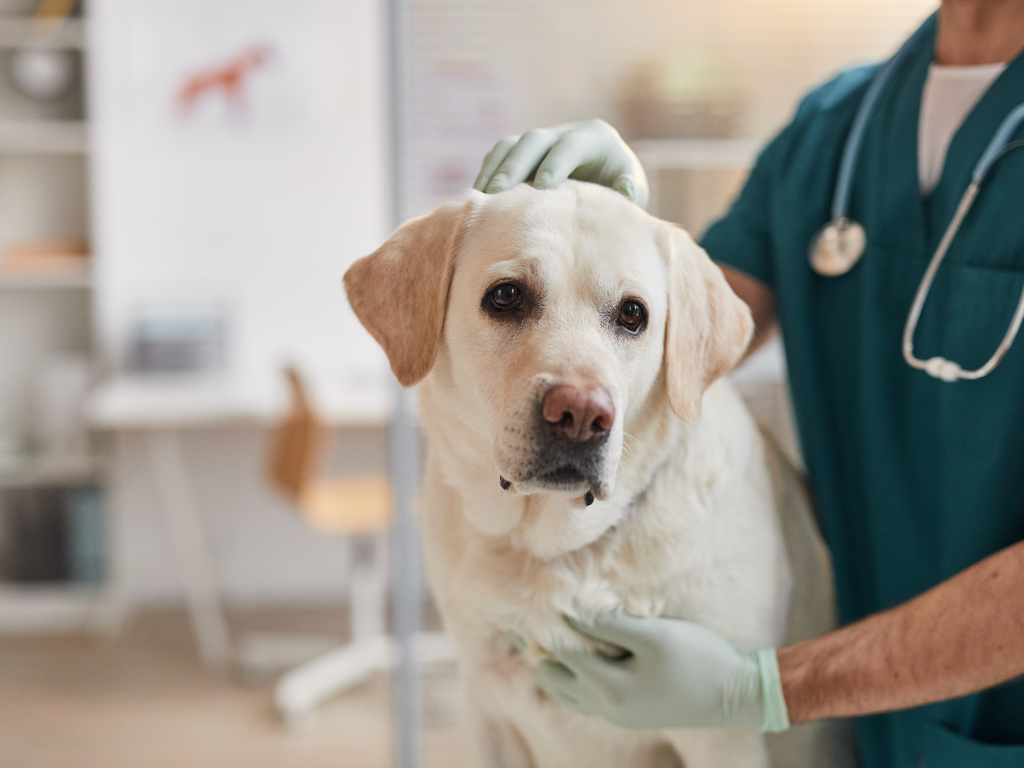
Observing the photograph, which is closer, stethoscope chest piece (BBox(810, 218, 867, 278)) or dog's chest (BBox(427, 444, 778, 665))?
dog's chest (BBox(427, 444, 778, 665))

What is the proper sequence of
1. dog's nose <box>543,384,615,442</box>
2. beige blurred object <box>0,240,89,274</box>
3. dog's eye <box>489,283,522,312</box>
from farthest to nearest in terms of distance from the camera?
1. beige blurred object <box>0,240,89,274</box>
2. dog's eye <box>489,283,522,312</box>
3. dog's nose <box>543,384,615,442</box>

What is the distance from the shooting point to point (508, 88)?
4.14ft

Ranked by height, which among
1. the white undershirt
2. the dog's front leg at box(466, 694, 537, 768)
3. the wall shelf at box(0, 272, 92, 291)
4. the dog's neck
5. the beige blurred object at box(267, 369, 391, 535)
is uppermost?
the white undershirt

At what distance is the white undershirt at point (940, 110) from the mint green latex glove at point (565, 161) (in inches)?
11.8

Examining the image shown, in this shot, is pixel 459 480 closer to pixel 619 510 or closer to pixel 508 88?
pixel 619 510

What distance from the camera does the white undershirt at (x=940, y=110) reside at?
86 centimetres

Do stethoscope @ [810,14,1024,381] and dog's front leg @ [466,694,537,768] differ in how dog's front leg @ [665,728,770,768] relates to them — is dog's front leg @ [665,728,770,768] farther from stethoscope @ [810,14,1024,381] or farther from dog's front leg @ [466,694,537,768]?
stethoscope @ [810,14,1024,381]

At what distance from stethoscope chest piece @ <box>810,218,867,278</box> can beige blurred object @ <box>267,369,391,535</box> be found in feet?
6.48

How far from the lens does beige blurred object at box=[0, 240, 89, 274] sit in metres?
3.20


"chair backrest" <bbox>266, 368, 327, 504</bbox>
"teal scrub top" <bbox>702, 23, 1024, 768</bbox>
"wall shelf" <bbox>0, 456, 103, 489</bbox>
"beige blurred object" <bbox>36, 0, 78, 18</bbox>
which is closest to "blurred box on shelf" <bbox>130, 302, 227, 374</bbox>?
"wall shelf" <bbox>0, 456, 103, 489</bbox>

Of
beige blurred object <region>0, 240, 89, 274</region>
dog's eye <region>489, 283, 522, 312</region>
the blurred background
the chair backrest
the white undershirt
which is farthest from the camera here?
beige blurred object <region>0, 240, 89, 274</region>

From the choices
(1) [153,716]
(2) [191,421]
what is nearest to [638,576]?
(1) [153,716]

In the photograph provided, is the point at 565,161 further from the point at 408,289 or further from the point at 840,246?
the point at 840,246

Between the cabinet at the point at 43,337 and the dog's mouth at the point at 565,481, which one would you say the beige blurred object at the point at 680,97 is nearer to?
the dog's mouth at the point at 565,481
